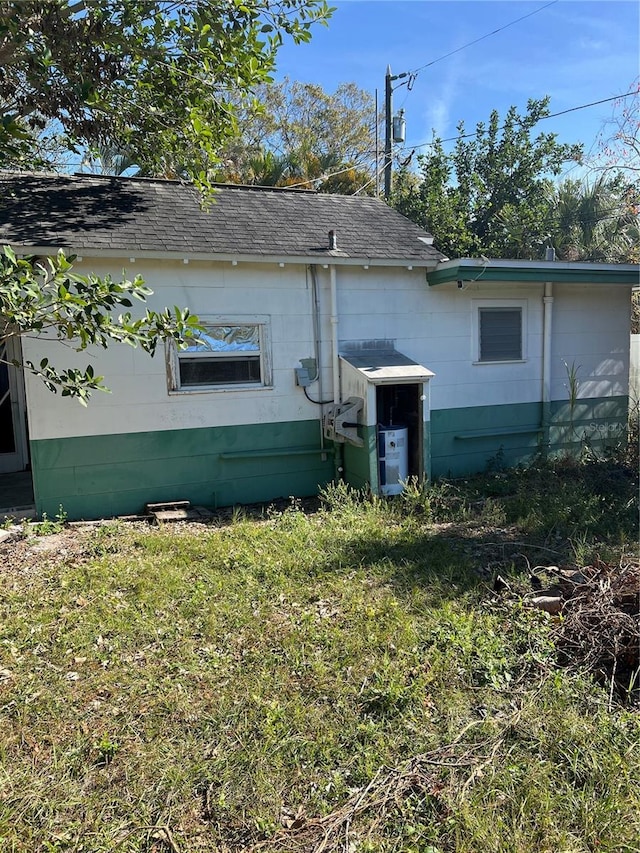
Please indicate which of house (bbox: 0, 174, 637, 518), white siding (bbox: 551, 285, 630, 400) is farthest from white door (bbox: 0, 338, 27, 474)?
white siding (bbox: 551, 285, 630, 400)

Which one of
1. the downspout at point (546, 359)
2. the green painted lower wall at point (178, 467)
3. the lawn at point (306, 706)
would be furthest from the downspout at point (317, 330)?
the downspout at point (546, 359)

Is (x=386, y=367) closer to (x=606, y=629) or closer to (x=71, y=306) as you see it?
(x=71, y=306)

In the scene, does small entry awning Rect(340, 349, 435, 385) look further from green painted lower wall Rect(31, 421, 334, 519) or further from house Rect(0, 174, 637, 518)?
green painted lower wall Rect(31, 421, 334, 519)

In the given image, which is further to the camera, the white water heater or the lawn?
the white water heater

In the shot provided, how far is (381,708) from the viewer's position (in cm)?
315

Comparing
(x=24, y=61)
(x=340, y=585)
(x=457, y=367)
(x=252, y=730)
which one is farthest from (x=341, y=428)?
(x=24, y=61)

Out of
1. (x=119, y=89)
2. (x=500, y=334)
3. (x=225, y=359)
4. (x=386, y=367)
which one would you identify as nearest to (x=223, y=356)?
(x=225, y=359)

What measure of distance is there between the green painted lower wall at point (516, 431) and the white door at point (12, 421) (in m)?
5.99

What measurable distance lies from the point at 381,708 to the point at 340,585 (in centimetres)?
147

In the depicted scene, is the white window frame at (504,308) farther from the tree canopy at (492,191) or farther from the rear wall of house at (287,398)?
the tree canopy at (492,191)

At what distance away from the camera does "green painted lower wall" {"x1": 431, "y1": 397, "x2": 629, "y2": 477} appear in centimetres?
842

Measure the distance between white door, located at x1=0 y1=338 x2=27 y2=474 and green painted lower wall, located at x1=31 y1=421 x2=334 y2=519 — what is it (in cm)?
252

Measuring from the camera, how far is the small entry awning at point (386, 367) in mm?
7039

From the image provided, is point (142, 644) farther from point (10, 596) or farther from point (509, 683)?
point (509, 683)
